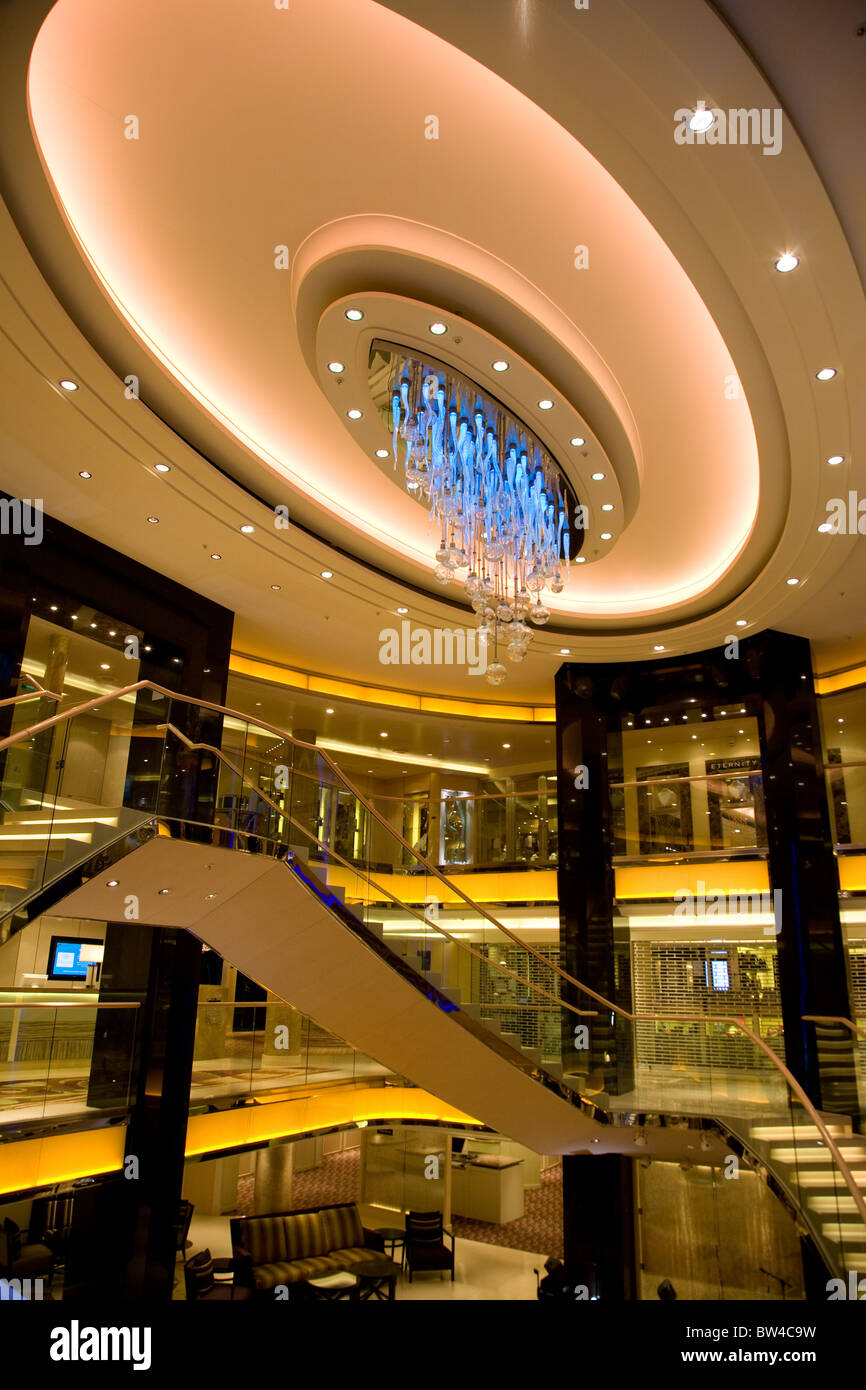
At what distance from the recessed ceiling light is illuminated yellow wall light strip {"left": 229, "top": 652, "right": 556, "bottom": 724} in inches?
355

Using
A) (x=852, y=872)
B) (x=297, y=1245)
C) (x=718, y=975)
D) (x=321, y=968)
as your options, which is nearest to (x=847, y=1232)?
(x=718, y=975)

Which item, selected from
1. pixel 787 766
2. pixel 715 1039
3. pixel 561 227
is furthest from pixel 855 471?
pixel 715 1039

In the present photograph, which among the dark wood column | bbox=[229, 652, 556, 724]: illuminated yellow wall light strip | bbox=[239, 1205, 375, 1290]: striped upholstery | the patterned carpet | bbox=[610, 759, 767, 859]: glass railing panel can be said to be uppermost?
bbox=[229, 652, 556, 724]: illuminated yellow wall light strip

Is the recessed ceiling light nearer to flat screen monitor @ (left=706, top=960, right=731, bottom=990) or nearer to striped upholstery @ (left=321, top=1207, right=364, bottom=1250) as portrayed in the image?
flat screen monitor @ (left=706, top=960, right=731, bottom=990)

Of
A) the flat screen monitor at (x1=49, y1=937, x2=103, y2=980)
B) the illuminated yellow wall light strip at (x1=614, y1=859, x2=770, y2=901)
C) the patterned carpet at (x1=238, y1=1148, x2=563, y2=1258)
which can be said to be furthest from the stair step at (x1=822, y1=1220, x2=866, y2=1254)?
the patterned carpet at (x1=238, y1=1148, x2=563, y2=1258)

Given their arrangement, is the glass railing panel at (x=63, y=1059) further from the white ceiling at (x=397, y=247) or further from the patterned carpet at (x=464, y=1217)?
the patterned carpet at (x=464, y=1217)

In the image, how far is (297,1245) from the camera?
11734 millimetres

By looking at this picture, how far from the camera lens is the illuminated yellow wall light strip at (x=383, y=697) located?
40.0ft

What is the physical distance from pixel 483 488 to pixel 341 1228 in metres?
10.8

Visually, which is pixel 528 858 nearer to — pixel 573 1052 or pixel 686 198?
pixel 573 1052

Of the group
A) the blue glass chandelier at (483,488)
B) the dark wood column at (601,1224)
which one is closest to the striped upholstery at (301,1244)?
the dark wood column at (601,1224)

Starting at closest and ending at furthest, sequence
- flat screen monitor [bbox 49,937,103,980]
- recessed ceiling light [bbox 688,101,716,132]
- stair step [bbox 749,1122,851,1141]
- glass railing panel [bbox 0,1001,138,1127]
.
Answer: recessed ceiling light [bbox 688,101,716,132]
stair step [bbox 749,1122,851,1141]
glass railing panel [bbox 0,1001,138,1127]
flat screen monitor [bbox 49,937,103,980]

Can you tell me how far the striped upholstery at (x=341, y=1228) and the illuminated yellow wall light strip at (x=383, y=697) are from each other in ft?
24.1

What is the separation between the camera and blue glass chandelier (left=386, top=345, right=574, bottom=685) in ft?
20.9
